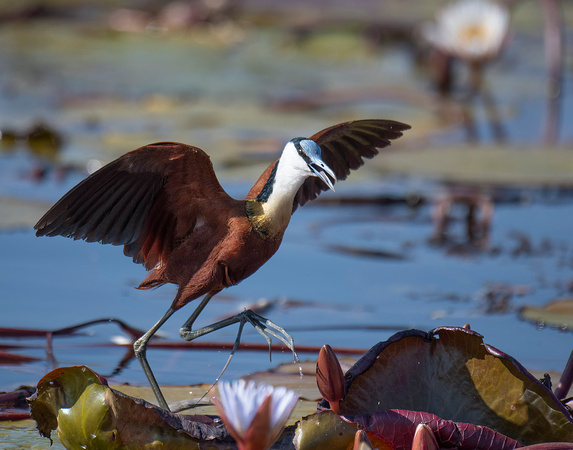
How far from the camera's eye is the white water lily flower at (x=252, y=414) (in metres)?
1.48

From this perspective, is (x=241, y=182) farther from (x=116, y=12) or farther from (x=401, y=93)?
(x=116, y=12)

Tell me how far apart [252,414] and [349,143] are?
1.02 meters

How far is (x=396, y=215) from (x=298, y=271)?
115 centimetres

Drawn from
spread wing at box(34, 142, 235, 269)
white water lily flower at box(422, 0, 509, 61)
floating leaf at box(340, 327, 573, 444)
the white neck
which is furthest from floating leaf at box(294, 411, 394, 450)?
white water lily flower at box(422, 0, 509, 61)

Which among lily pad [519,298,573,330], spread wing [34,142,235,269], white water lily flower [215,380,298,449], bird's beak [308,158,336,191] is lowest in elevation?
lily pad [519,298,573,330]

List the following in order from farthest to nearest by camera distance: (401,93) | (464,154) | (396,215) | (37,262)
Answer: (401,93) < (464,154) < (396,215) < (37,262)

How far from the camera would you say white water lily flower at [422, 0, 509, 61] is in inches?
260

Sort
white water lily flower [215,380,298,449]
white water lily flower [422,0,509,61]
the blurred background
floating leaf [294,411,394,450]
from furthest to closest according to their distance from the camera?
white water lily flower [422,0,509,61] → the blurred background → floating leaf [294,411,394,450] → white water lily flower [215,380,298,449]

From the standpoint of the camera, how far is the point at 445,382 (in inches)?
76.7

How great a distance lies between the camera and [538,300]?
3510mm

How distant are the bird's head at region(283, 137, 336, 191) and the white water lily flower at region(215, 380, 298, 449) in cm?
56

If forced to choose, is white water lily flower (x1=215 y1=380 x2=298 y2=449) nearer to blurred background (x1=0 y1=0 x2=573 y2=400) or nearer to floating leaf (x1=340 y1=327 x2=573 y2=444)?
floating leaf (x1=340 y1=327 x2=573 y2=444)

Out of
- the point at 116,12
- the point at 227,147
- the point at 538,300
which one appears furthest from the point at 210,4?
the point at 538,300

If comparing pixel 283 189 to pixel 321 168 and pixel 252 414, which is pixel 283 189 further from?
pixel 252 414
